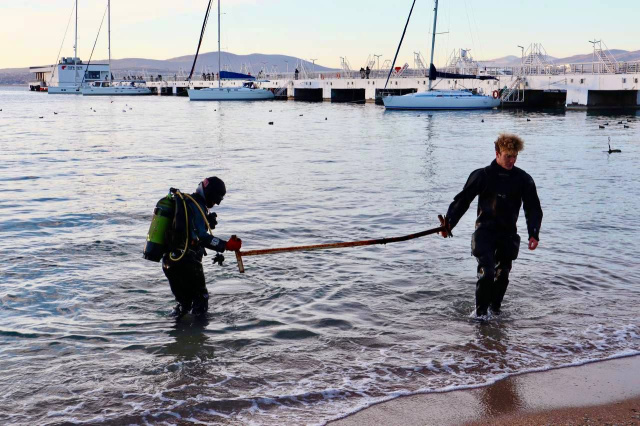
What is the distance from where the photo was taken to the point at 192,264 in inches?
279

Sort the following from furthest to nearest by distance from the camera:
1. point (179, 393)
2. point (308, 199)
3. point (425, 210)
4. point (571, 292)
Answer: point (308, 199) < point (425, 210) < point (571, 292) < point (179, 393)

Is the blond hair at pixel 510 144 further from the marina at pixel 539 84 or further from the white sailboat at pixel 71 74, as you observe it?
the white sailboat at pixel 71 74

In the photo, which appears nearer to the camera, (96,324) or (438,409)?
(438,409)

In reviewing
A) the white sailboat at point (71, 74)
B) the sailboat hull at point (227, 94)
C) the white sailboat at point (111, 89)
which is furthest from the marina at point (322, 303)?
the white sailboat at point (71, 74)

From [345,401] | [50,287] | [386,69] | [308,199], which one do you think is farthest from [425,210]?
[386,69]

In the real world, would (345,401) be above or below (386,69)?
below

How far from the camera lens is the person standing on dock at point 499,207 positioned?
6.90 m

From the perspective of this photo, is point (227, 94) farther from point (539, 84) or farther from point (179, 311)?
point (179, 311)

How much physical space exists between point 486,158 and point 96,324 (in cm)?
2163

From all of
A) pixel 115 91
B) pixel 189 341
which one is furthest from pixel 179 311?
pixel 115 91

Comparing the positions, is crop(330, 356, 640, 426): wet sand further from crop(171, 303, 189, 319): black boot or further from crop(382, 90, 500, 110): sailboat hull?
crop(382, 90, 500, 110): sailboat hull

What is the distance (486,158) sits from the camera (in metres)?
27.2

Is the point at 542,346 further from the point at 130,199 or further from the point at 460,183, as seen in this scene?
the point at 460,183

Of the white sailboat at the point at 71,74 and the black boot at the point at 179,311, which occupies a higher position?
the white sailboat at the point at 71,74
